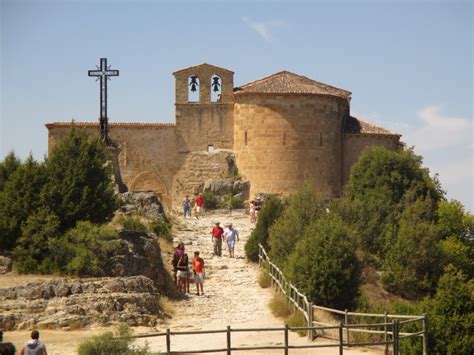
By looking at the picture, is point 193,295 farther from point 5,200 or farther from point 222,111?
point 222,111

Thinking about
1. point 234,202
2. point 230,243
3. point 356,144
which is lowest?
point 230,243

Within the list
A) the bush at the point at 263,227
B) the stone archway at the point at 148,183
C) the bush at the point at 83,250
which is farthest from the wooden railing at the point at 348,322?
the stone archway at the point at 148,183

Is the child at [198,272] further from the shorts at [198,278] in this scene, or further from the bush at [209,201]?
the bush at [209,201]

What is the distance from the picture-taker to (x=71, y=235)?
2617cm

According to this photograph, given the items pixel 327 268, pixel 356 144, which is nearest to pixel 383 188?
pixel 356 144

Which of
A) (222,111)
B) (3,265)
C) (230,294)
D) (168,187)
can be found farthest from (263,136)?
(3,265)

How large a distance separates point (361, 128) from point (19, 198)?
71.9 ft

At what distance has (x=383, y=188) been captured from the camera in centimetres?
3819

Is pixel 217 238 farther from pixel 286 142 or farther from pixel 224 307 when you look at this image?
pixel 286 142

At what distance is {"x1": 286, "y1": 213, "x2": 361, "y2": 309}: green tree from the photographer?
26516 millimetres

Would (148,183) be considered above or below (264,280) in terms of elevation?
above

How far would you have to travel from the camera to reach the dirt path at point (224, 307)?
70.8ft

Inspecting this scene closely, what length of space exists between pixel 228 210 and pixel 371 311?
15091 millimetres

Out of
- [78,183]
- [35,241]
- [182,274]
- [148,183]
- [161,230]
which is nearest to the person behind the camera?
[35,241]
